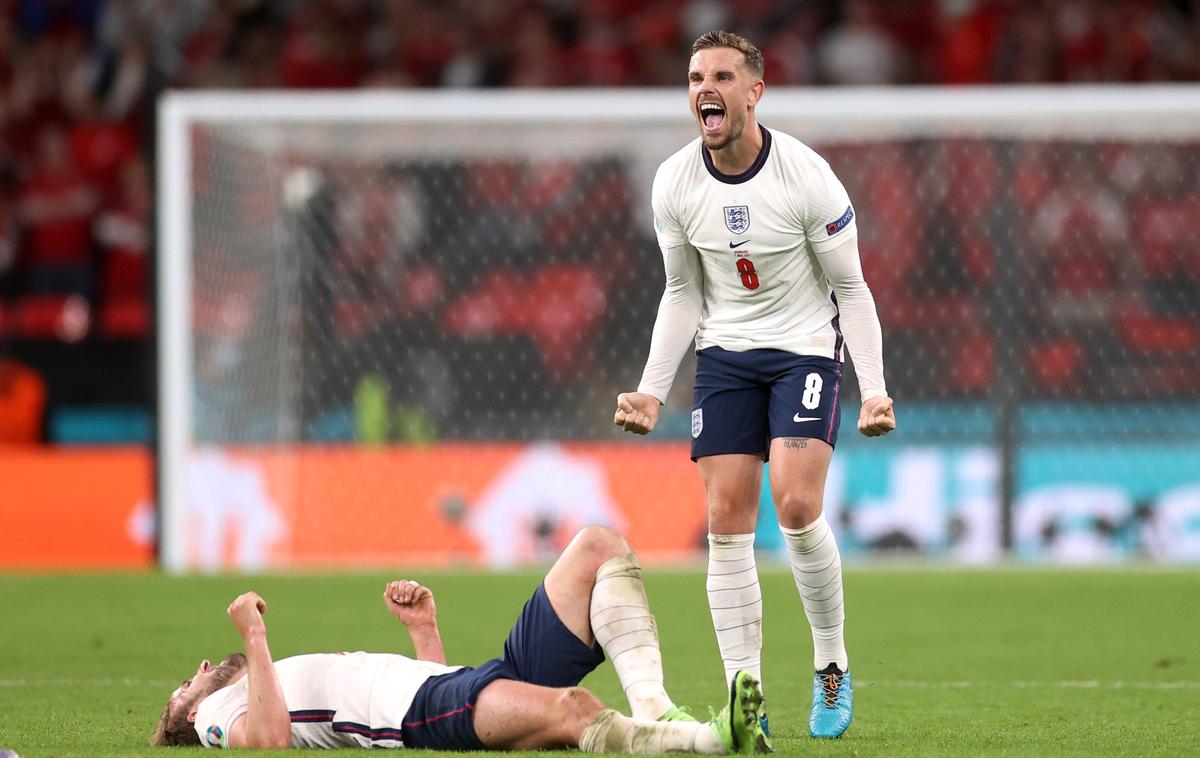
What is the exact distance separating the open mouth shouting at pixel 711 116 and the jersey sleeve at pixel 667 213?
0.89 feet

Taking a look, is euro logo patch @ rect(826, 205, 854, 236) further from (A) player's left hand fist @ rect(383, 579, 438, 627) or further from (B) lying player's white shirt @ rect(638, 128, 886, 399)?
(A) player's left hand fist @ rect(383, 579, 438, 627)

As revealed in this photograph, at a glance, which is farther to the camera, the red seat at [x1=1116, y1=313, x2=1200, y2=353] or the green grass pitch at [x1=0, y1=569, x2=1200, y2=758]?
the red seat at [x1=1116, y1=313, x2=1200, y2=353]

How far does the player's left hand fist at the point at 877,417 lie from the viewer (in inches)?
209

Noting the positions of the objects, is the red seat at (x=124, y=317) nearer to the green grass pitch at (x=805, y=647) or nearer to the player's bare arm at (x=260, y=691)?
the green grass pitch at (x=805, y=647)

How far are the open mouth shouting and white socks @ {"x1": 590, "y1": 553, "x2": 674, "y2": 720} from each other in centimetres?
138

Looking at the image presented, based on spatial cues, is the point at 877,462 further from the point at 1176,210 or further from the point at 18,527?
the point at 18,527

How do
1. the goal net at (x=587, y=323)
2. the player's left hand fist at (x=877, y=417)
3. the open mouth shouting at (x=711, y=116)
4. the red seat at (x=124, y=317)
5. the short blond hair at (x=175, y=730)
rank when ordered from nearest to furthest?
the short blond hair at (x=175, y=730), the player's left hand fist at (x=877, y=417), the open mouth shouting at (x=711, y=116), the goal net at (x=587, y=323), the red seat at (x=124, y=317)

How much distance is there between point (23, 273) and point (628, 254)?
578 centimetres

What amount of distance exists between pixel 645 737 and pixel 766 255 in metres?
1.65

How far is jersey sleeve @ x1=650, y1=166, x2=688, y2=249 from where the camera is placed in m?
5.63

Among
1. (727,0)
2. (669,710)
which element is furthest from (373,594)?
(727,0)

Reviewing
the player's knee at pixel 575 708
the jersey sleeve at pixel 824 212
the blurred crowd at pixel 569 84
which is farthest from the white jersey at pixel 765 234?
the blurred crowd at pixel 569 84

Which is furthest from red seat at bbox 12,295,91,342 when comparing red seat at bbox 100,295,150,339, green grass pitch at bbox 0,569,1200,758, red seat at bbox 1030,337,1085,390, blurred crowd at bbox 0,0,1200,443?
red seat at bbox 1030,337,1085,390

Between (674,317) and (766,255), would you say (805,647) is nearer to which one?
(674,317)
